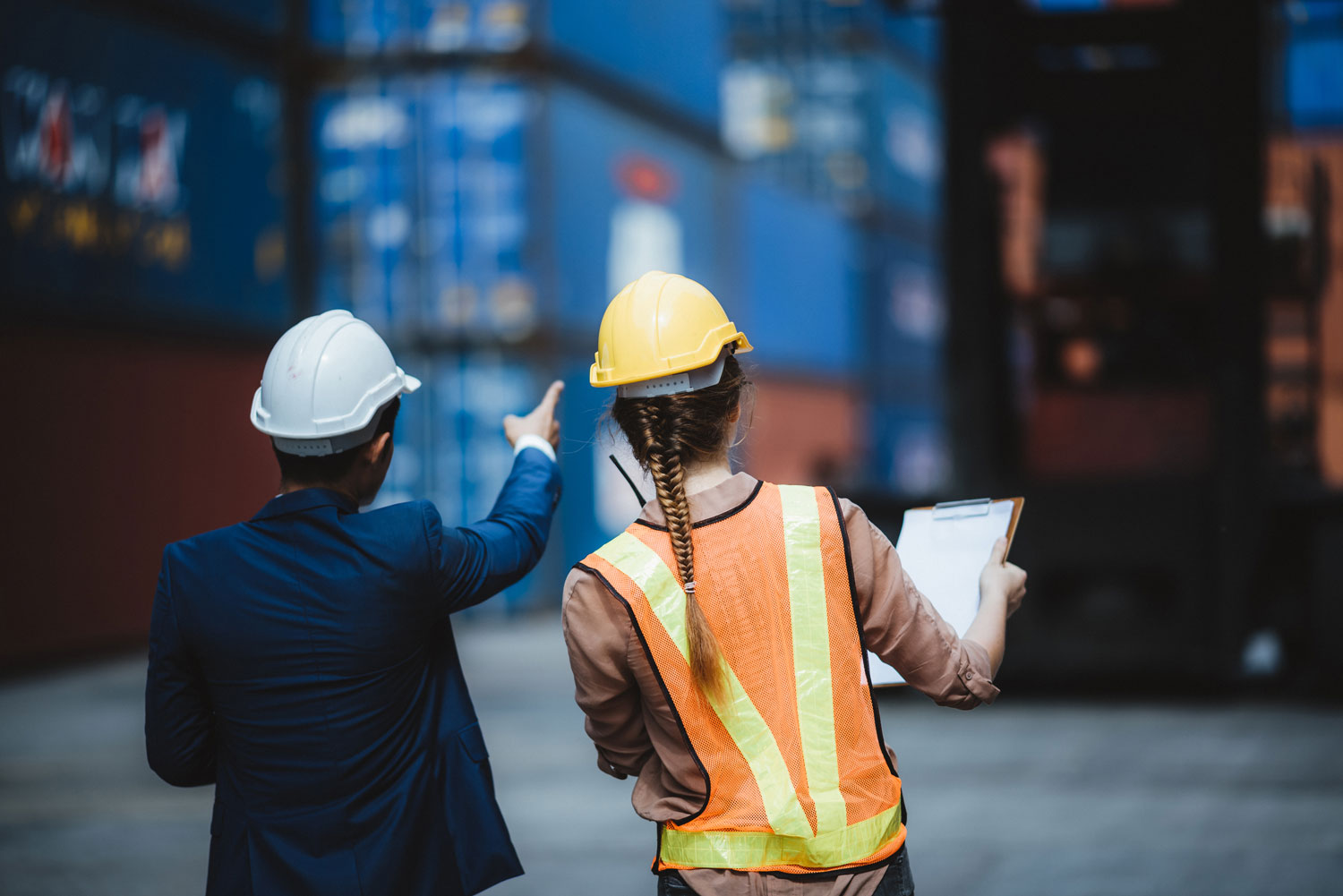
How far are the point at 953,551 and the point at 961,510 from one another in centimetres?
7

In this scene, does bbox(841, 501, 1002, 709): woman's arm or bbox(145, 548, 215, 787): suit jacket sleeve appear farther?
bbox(145, 548, 215, 787): suit jacket sleeve

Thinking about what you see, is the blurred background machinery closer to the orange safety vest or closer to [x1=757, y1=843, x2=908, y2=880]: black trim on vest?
the orange safety vest

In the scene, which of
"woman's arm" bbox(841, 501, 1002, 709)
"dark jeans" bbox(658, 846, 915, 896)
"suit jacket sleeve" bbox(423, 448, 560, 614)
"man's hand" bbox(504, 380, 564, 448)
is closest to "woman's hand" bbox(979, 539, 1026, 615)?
"woman's arm" bbox(841, 501, 1002, 709)

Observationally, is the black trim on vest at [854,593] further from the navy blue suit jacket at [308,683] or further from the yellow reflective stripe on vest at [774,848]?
the navy blue suit jacket at [308,683]

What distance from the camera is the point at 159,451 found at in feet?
50.0

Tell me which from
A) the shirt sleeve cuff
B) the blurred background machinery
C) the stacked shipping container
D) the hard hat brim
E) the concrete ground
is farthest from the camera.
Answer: the stacked shipping container

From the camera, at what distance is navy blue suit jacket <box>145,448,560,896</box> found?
2.39m

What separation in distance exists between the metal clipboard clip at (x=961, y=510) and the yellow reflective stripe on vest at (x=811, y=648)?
43cm

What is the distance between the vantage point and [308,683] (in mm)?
2402

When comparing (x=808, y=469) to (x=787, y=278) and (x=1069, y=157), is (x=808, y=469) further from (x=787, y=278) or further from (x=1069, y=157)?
(x=1069, y=157)

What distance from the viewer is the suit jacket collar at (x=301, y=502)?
7.95ft

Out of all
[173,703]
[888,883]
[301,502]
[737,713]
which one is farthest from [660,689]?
[173,703]

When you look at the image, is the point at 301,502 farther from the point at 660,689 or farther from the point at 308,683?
the point at 660,689

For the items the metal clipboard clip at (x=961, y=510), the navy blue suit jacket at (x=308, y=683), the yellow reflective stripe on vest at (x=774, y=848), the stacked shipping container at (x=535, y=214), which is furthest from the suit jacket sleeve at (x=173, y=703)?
the stacked shipping container at (x=535, y=214)
